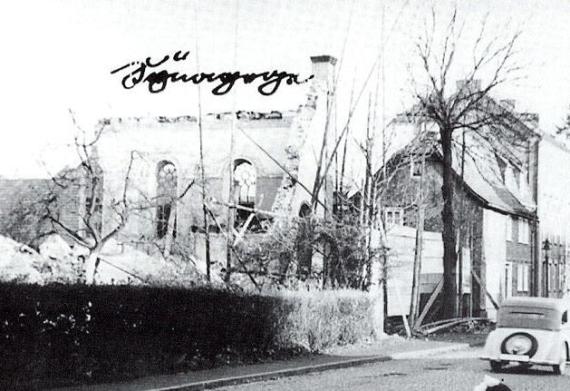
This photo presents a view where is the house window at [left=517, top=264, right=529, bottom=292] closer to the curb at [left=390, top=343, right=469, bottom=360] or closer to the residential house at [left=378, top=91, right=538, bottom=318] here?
the residential house at [left=378, top=91, right=538, bottom=318]

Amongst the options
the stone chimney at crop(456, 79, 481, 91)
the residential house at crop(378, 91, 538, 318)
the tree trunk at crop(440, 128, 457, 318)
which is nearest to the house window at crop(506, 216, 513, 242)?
the residential house at crop(378, 91, 538, 318)

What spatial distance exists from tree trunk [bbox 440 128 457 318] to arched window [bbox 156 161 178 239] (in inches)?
462

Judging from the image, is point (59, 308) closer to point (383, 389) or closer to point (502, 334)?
point (383, 389)

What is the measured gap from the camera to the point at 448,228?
33812 millimetres

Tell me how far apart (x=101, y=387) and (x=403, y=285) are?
23.1 m

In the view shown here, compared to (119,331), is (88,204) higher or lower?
higher

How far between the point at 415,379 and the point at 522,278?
37.7 m

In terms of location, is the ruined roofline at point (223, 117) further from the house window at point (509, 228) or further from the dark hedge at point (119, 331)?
the dark hedge at point (119, 331)

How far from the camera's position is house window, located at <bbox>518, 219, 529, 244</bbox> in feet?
176

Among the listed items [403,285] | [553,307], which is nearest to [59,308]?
[553,307]

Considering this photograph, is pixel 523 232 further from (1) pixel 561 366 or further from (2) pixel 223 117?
(1) pixel 561 366

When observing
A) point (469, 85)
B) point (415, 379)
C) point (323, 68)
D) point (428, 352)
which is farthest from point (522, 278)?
point (415, 379)

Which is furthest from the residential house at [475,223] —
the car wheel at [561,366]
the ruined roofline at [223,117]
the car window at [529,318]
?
the car wheel at [561,366]

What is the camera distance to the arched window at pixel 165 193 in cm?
4059
